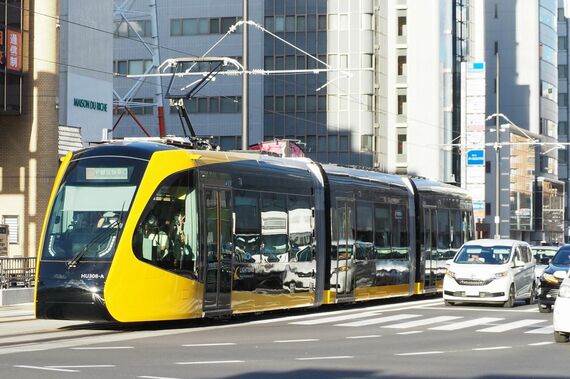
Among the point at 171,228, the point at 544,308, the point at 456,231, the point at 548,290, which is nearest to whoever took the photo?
the point at 171,228

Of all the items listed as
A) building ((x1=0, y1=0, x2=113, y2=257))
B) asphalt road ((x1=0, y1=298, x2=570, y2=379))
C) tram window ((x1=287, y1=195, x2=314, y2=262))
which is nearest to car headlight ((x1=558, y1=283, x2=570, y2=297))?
asphalt road ((x1=0, y1=298, x2=570, y2=379))

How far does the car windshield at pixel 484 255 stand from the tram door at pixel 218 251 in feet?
31.5

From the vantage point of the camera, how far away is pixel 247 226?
24141 mm

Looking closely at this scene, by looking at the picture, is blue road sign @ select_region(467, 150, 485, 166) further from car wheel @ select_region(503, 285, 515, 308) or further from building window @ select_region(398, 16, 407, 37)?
car wheel @ select_region(503, 285, 515, 308)

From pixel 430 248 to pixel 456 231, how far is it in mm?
2978

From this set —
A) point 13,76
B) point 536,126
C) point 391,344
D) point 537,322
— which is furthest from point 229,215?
point 536,126

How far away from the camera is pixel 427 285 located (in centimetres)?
3541

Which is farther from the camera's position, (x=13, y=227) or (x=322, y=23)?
(x=322, y=23)

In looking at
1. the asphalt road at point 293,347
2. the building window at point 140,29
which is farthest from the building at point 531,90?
the asphalt road at point 293,347

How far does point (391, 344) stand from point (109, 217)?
503cm

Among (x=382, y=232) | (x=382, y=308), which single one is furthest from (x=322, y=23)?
(x=382, y=308)

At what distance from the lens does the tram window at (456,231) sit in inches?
1497

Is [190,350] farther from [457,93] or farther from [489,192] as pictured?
[489,192]

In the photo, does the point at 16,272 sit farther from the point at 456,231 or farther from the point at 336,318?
the point at 456,231
